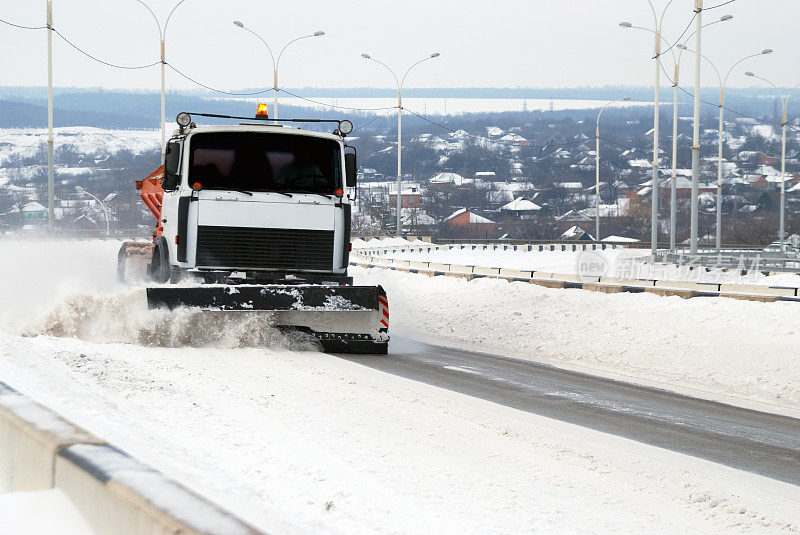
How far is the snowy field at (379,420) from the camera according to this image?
207 inches

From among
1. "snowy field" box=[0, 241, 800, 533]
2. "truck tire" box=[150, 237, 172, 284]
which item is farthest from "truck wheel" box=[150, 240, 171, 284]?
"snowy field" box=[0, 241, 800, 533]

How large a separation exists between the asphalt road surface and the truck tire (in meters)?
2.62

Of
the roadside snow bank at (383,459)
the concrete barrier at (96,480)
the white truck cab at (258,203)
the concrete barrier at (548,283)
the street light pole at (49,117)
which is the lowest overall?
the roadside snow bank at (383,459)

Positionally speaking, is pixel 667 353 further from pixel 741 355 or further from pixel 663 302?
pixel 663 302

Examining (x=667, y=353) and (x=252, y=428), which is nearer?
(x=252, y=428)

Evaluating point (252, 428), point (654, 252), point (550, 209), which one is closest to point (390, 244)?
point (654, 252)

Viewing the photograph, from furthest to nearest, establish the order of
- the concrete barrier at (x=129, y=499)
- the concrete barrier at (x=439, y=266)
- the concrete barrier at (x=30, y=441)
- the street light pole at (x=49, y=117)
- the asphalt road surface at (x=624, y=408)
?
the street light pole at (x=49, y=117) → the concrete barrier at (x=439, y=266) → the asphalt road surface at (x=624, y=408) → the concrete barrier at (x=30, y=441) → the concrete barrier at (x=129, y=499)

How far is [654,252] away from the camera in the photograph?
4153 cm

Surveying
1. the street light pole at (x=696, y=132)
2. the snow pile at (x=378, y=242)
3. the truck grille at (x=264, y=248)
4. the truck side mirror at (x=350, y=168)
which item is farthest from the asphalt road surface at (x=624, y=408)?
the snow pile at (x=378, y=242)

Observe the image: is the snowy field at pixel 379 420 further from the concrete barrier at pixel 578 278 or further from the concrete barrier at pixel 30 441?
the concrete barrier at pixel 578 278

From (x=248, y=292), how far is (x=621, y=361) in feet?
17.8

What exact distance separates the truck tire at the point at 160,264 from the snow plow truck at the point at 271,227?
30 millimetres

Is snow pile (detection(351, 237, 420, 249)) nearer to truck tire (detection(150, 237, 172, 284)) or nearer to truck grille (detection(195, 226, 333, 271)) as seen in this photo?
truck tire (detection(150, 237, 172, 284))

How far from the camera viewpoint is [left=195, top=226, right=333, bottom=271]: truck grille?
40.3ft
